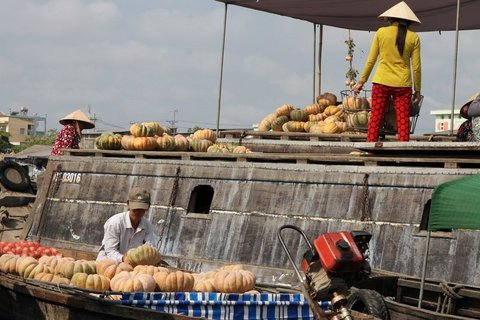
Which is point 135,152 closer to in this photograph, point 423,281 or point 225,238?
point 225,238

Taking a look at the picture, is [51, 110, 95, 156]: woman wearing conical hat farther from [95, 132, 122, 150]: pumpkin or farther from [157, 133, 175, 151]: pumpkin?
[157, 133, 175, 151]: pumpkin

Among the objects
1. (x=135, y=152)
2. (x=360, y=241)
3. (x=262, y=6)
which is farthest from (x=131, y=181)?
(x=360, y=241)

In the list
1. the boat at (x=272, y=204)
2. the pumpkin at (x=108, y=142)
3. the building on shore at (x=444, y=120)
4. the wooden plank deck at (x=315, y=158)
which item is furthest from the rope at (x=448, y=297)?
the building on shore at (x=444, y=120)

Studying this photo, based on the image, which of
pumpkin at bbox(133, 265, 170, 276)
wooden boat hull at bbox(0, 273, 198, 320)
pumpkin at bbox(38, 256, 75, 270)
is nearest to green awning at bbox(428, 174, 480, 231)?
wooden boat hull at bbox(0, 273, 198, 320)

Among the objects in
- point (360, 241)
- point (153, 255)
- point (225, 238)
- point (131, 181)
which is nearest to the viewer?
point (360, 241)

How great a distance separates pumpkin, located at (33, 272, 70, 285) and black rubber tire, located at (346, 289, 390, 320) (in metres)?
3.08

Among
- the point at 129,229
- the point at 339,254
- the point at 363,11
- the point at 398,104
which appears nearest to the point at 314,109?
the point at 363,11

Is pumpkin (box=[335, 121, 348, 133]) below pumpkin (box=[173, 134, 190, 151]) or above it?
above

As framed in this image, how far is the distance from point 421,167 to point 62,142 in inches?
337

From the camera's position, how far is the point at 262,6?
2019 centimetres

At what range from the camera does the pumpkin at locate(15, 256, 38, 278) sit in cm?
1146

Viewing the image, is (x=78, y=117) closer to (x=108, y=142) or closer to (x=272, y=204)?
(x=108, y=142)

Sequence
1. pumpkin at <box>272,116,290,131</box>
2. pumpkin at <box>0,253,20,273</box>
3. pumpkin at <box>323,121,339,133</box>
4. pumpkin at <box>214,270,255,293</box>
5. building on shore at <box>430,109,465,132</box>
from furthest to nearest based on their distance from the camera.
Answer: building on shore at <box>430,109,465,132</box> < pumpkin at <box>272,116,290,131</box> < pumpkin at <box>323,121,339,133</box> < pumpkin at <box>0,253,20,273</box> < pumpkin at <box>214,270,255,293</box>

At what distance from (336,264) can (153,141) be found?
10.3 m
